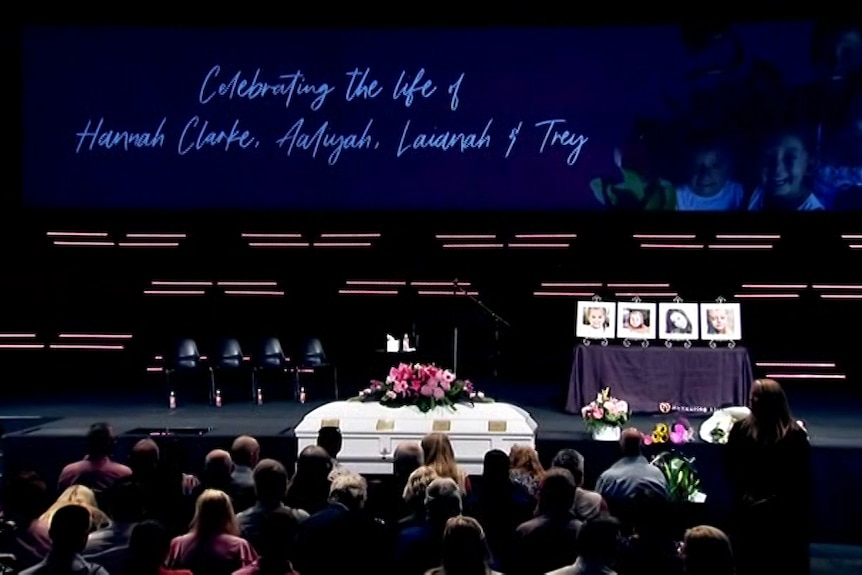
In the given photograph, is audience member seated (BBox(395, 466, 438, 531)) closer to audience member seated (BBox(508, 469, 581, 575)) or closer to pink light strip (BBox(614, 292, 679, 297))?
audience member seated (BBox(508, 469, 581, 575))

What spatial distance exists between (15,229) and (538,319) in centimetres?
558

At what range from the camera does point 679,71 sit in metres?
9.72

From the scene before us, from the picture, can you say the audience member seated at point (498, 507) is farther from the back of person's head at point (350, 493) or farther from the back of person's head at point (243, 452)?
the back of person's head at point (243, 452)

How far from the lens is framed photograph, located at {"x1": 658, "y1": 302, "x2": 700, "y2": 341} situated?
879 cm

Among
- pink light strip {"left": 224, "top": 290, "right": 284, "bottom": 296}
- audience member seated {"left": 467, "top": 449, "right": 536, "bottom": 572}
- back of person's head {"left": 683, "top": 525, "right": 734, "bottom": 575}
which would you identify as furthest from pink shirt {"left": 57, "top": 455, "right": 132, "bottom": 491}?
pink light strip {"left": 224, "top": 290, "right": 284, "bottom": 296}

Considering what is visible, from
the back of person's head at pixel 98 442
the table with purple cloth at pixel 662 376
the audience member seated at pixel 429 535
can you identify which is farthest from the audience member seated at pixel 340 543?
the table with purple cloth at pixel 662 376

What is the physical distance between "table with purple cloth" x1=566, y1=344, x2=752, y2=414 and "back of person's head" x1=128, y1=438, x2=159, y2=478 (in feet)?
15.3

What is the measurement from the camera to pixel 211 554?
11.6ft

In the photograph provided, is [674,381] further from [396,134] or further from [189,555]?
[189,555]

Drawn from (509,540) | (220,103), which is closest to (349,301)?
(220,103)

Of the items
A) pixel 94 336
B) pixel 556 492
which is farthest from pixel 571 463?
pixel 94 336

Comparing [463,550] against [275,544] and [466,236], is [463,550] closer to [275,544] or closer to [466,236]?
[275,544]

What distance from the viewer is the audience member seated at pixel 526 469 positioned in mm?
4617

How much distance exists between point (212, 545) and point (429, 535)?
0.76 metres
